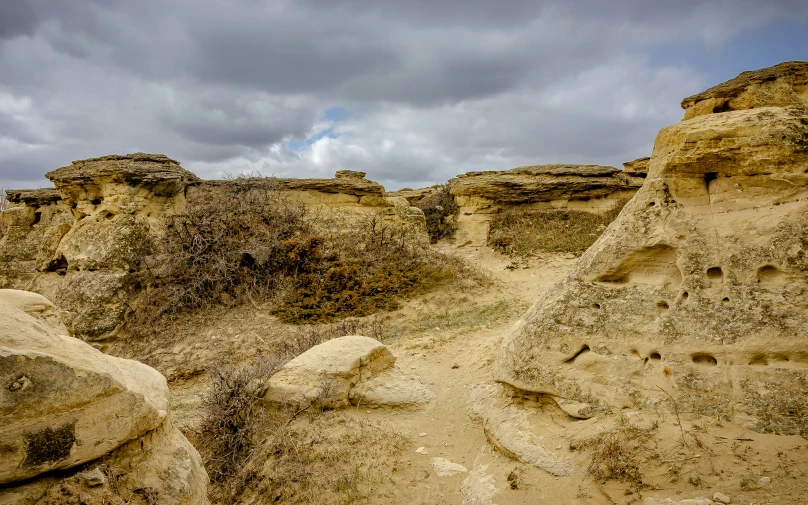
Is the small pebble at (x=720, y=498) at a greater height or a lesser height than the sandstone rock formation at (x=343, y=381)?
greater

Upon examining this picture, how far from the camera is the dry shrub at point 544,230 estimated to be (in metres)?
13.9

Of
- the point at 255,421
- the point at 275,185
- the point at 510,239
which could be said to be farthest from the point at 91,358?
the point at 510,239

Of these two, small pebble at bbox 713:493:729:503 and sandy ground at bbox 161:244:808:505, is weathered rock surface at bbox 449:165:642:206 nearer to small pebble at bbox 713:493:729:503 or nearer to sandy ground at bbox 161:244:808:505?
sandy ground at bbox 161:244:808:505

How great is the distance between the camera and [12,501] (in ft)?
7.63

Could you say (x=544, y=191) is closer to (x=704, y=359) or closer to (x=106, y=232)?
(x=106, y=232)

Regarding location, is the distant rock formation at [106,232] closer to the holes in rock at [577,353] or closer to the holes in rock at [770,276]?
the holes in rock at [577,353]

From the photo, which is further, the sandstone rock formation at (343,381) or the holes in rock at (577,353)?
the sandstone rock formation at (343,381)

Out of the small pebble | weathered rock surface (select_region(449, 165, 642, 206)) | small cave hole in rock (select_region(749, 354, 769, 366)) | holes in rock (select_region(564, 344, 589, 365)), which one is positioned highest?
weathered rock surface (select_region(449, 165, 642, 206))

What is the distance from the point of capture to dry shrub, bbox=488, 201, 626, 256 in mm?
13938

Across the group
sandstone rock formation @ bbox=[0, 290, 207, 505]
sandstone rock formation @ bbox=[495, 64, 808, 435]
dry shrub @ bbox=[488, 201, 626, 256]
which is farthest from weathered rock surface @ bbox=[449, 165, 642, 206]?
sandstone rock formation @ bbox=[0, 290, 207, 505]

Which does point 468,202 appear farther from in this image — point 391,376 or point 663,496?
point 663,496

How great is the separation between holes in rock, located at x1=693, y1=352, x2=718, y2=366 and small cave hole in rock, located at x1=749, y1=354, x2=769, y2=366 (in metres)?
0.22

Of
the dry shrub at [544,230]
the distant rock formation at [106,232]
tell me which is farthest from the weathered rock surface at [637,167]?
the distant rock formation at [106,232]

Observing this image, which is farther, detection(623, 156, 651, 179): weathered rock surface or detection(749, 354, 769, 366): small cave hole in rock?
detection(623, 156, 651, 179): weathered rock surface
